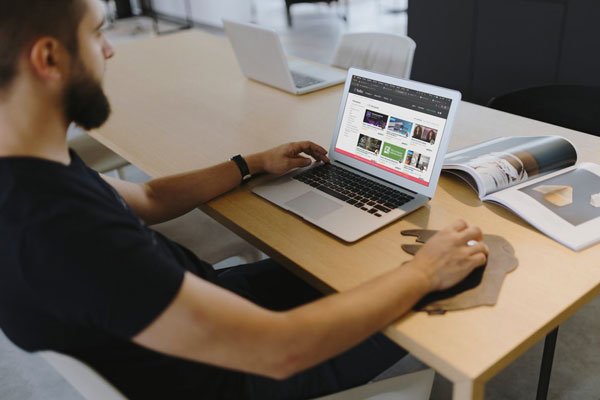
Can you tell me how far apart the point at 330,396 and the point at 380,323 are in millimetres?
269

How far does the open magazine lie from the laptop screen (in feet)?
0.49

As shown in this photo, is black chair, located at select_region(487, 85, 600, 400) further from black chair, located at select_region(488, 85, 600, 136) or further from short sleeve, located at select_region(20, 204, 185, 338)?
short sleeve, located at select_region(20, 204, 185, 338)

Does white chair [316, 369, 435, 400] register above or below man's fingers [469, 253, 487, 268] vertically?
below

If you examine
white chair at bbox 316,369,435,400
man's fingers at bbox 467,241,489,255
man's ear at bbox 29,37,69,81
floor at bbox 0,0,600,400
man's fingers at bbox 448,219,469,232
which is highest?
man's ear at bbox 29,37,69,81

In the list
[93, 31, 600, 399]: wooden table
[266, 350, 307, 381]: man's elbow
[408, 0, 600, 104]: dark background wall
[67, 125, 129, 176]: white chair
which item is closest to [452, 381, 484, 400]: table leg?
[93, 31, 600, 399]: wooden table

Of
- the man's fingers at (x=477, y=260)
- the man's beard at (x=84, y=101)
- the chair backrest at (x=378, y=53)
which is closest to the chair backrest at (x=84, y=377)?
the man's beard at (x=84, y=101)

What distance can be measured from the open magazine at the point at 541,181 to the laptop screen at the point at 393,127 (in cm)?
15

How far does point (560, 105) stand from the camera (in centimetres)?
195

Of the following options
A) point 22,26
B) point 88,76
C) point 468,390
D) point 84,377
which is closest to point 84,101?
point 88,76

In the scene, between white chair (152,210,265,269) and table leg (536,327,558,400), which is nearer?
table leg (536,327,558,400)

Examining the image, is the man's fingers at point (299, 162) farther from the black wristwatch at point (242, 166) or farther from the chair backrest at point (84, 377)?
the chair backrest at point (84, 377)

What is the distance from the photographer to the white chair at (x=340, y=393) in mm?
895

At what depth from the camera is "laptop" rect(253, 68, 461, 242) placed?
4.26 feet

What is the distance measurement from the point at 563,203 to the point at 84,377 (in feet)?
3.36
